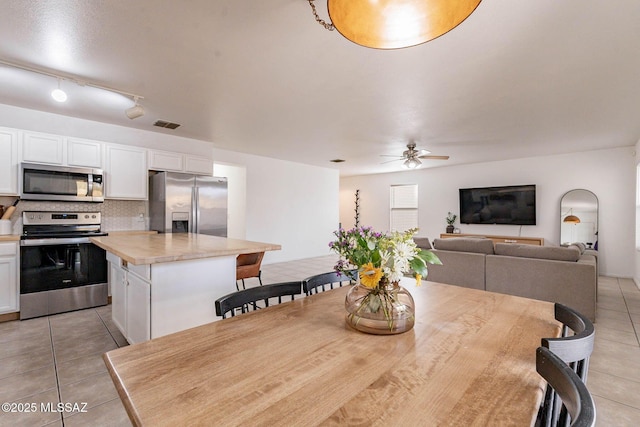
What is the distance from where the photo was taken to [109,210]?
434 cm

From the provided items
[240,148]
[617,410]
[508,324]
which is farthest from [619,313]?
[240,148]

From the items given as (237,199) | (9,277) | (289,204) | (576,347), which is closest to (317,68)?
(576,347)

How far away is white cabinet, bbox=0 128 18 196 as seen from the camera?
3.40 metres

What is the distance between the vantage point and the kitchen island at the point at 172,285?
6.89 ft

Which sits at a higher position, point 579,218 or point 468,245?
point 579,218

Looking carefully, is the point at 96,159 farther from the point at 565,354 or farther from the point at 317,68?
the point at 565,354

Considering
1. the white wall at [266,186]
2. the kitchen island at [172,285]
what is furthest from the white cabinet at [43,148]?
the kitchen island at [172,285]

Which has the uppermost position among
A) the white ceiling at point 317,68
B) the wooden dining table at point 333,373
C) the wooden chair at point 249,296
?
the white ceiling at point 317,68

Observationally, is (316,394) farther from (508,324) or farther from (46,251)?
(46,251)

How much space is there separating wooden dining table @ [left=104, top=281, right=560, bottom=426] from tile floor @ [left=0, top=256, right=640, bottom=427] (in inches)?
52.9

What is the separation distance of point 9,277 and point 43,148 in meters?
1.52

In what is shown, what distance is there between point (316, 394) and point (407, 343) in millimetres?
422

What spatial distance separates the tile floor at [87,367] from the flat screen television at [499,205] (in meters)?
3.16

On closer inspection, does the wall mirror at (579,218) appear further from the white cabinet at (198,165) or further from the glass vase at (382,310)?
the white cabinet at (198,165)
